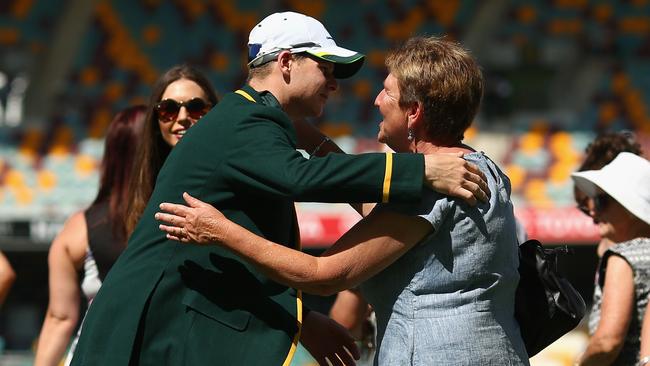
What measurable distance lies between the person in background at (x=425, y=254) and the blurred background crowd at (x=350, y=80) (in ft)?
41.5

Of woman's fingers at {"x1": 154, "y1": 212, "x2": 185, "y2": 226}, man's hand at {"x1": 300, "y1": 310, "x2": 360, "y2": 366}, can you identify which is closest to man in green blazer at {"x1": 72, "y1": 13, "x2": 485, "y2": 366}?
woman's fingers at {"x1": 154, "y1": 212, "x2": 185, "y2": 226}

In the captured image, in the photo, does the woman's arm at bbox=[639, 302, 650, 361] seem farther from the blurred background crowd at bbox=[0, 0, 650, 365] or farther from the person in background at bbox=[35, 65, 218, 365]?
the blurred background crowd at bbox=[0, 0, 650, 365]

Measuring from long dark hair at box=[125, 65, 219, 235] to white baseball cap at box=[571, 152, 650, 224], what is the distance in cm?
156

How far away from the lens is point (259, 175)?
301 centimetres

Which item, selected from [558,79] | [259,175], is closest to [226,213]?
[259,175]

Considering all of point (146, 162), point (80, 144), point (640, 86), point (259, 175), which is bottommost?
point (80, 144)

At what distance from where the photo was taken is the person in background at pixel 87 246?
14.6 ft

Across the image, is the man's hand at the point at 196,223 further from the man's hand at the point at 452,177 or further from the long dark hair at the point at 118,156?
the long dark hair at the point at 118,156

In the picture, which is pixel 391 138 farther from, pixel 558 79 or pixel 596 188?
pixel 558 79

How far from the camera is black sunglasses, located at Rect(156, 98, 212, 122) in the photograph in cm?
440

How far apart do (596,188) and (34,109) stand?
1578cm

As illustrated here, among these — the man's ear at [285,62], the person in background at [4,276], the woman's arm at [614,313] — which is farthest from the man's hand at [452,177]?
the person in background at [4,276]

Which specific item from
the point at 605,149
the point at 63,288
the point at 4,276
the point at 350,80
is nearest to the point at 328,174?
the point at 63,288

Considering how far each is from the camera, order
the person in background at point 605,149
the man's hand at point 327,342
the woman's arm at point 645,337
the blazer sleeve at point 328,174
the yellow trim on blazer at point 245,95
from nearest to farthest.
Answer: the blazer sleeve at point 328,174, the yellow trim on blazer at point 245,95, the man's hand at point 327,342, the woman's arm at point 645,337, the person in background at point 605,149
